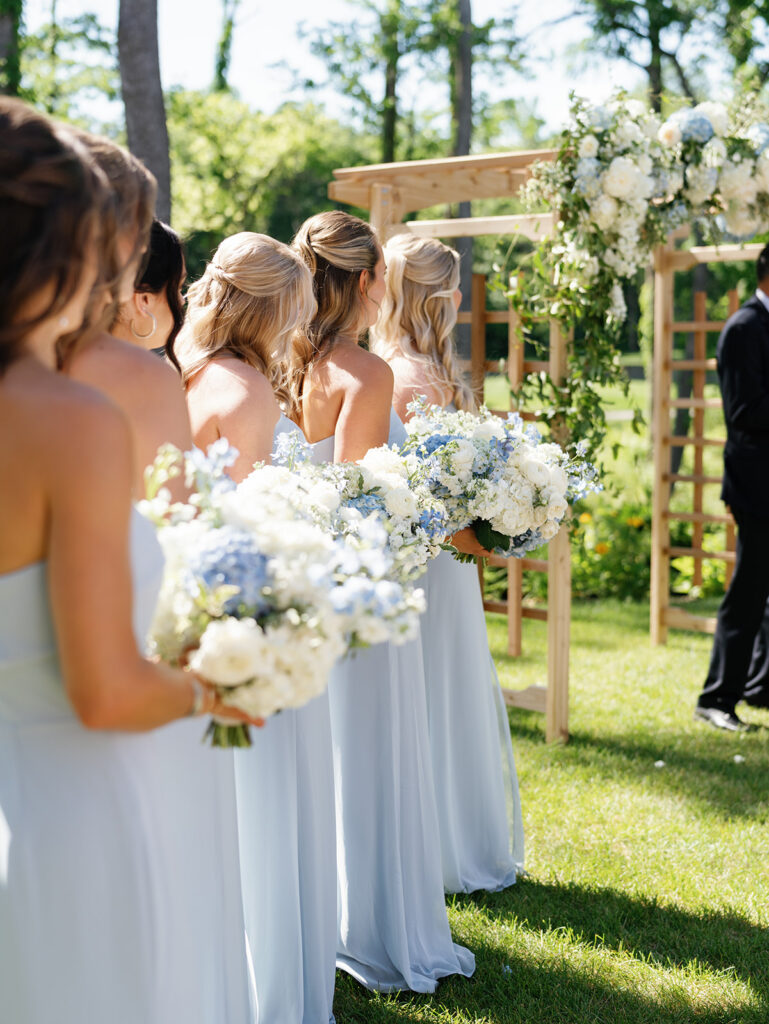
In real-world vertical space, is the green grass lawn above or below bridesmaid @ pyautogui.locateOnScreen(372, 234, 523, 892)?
below

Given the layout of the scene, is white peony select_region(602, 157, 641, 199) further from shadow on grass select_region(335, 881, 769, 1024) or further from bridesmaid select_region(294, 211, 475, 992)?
shadow on grass select_region(335, 881, 769, 1024)

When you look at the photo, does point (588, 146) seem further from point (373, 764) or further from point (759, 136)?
point (373, 764)

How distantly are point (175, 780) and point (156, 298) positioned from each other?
4.41 feet

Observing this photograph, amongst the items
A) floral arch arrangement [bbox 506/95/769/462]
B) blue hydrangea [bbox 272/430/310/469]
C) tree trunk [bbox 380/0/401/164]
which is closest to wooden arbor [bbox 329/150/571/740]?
floral arch arrangement [bbox 506/95/769/462]

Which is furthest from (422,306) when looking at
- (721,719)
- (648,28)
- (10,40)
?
(648,28)

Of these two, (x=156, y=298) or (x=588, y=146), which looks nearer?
(x=156, y=298)

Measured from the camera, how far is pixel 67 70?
61.3 ft

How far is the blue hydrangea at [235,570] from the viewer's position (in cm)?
168

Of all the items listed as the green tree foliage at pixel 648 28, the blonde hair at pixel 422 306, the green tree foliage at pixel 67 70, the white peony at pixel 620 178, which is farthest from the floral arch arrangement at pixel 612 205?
the green tree foliage at pixel 67 70

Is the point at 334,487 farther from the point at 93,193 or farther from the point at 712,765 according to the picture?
the point at 712,765

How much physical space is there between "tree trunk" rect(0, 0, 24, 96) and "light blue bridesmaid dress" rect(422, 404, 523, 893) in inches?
297

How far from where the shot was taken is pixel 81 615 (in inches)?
59.6

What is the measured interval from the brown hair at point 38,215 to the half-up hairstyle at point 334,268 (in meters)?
2.01

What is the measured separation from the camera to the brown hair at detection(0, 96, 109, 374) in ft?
5.09
